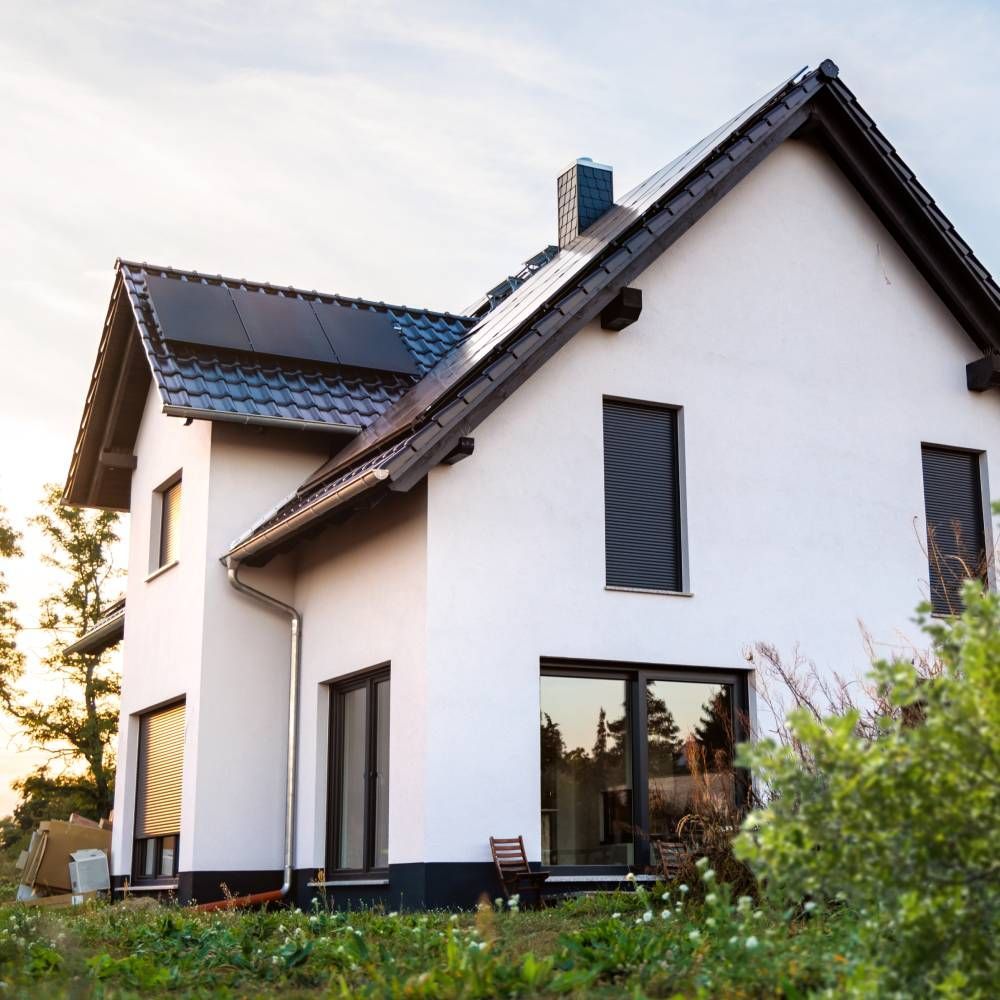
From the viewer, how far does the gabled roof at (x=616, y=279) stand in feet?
35.1

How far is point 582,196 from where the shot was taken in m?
15.1

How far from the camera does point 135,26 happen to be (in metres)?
13.9

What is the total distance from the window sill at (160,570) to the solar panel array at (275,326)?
93.0 inches

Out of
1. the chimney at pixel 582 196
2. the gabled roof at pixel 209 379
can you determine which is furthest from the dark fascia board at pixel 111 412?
the chimney at pixel 582 196

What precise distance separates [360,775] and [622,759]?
7.76 feet

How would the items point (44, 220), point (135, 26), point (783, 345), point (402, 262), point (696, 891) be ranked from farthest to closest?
point (402, 262), point (44, 220), point (135, 26), point (783, 345), point (696, 891)

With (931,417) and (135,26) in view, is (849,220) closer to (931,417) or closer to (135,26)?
(931,417)

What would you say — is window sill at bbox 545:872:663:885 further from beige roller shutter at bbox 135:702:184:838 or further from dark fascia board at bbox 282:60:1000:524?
beige roller shutter at bbox 135:702:184:838

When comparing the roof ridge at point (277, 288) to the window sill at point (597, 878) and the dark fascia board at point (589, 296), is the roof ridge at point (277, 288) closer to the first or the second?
the dark fascia board at point (589, 296)

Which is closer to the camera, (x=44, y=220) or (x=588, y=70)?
(x=588, y=70)

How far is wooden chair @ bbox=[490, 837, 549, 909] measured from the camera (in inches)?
400

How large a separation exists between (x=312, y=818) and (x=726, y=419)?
524 cm

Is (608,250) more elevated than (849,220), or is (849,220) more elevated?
(849,220)

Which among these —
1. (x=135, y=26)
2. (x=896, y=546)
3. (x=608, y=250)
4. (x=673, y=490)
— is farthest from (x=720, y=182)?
(x=135, y=26)
